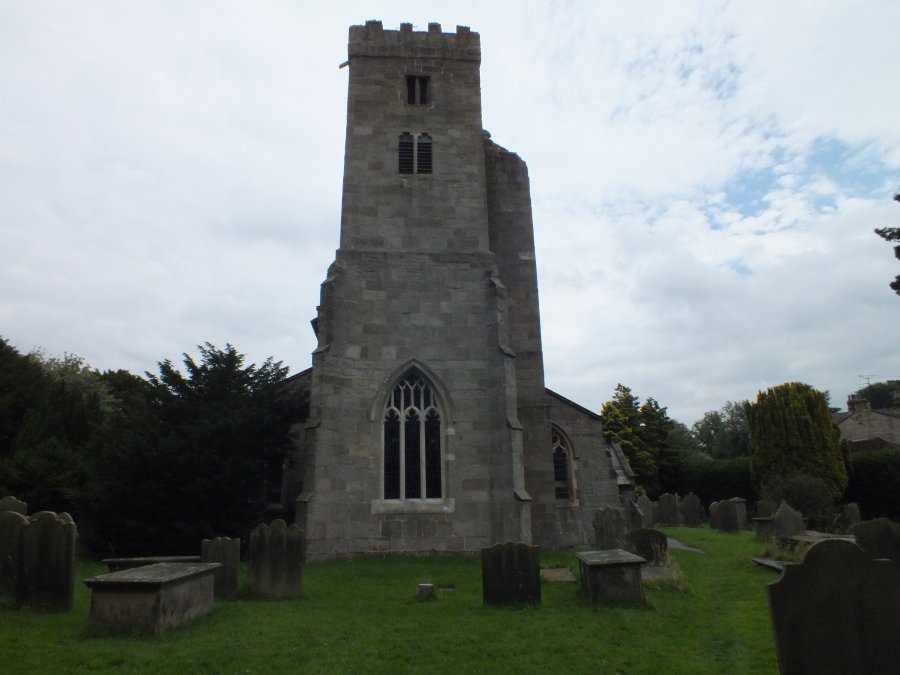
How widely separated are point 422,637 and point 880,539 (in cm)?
735

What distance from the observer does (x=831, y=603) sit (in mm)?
5469

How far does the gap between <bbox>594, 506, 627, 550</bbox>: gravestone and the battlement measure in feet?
51.1

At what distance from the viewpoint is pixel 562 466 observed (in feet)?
68.3

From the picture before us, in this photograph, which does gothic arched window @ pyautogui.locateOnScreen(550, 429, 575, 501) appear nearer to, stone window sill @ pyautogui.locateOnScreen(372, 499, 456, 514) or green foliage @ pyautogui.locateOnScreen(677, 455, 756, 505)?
stone window sill @ pyautogui.locateOnScreen(372, 499, 456, 514)

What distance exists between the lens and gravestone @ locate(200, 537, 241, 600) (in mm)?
10508

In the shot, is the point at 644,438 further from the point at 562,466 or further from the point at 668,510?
the point at 562,466

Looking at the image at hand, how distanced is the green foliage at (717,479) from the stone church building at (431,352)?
63.1ft

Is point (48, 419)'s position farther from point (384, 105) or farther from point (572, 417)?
point (572, 417)

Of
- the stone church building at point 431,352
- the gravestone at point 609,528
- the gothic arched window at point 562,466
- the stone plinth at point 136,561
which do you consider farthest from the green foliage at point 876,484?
the stone plinth at point 136,561

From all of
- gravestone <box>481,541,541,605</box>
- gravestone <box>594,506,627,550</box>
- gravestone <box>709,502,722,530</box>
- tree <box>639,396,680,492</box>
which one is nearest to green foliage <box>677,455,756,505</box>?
tree <box>639,396,680,492</box>

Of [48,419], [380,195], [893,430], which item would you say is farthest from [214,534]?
[893,430]

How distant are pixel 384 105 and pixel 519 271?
23.1 ft

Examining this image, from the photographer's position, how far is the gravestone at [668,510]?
93.3 ft

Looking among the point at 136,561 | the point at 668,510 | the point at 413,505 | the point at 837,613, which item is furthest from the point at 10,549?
the point at 668,510
